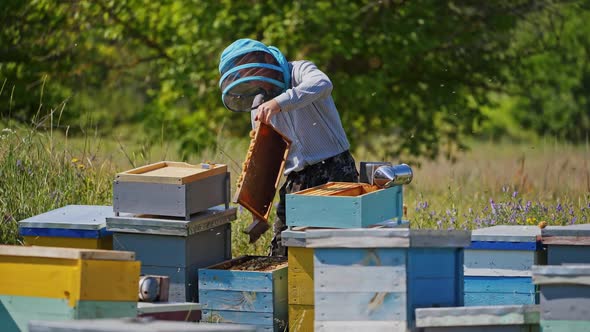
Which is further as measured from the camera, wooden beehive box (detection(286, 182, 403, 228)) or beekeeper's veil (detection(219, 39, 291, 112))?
beekeeper's veil (detection(219, 39, 291, 112))

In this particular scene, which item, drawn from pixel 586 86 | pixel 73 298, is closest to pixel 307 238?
pixel 73 298

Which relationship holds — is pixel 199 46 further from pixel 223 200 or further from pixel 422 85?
pixel 223 200

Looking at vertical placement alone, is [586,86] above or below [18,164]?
above

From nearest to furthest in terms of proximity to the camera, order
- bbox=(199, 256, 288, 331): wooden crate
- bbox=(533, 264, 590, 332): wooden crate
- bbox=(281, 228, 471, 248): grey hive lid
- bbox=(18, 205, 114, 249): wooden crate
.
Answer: bbox=(533, 264, 590, 332): wooden crate → bbox=(281, 228, 471, 248): grey hive lid → bbox=(199, 256, 288, 331): wooden crate → bbox=(18, 205, 114, 249): wooden crate

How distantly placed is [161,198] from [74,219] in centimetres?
53

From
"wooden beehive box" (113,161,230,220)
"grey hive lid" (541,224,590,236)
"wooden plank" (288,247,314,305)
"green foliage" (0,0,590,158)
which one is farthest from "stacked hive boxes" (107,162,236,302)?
"green foliage" (0,0,590,158)

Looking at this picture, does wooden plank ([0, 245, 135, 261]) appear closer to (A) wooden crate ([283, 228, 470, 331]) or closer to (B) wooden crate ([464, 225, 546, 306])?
(A) wooden crate ([283, 228, 470, 331])

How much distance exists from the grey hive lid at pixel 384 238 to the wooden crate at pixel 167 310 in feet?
1.90

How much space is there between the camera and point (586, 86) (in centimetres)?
2023

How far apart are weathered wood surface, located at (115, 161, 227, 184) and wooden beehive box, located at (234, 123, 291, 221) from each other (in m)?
0.22

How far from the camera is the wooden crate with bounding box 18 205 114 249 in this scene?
4.55m

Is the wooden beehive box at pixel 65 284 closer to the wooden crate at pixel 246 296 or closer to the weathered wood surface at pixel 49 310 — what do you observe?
the weathered wood surface at pixel 49 310

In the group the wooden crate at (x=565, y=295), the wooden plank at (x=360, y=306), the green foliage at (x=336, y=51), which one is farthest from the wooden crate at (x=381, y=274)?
the green foliage at (x=336, y=51)

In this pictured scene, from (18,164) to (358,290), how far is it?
3.40 m
